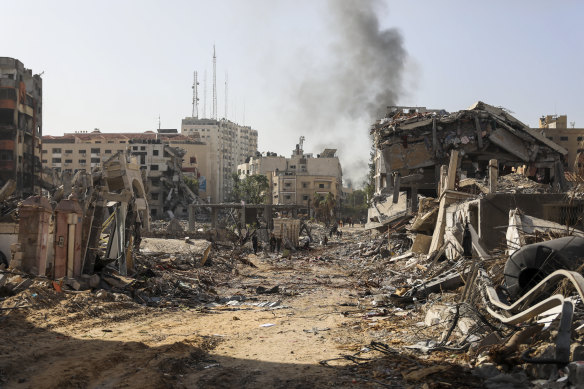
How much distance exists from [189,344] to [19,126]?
5616cm

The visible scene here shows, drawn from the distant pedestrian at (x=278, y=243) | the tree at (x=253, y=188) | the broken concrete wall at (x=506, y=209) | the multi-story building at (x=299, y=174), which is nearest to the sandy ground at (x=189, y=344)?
the broken concrete wall at (x=506, y=209)

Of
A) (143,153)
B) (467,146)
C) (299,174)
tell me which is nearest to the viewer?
(467,146)

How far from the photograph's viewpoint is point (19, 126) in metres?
58.2

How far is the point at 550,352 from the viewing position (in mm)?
5930

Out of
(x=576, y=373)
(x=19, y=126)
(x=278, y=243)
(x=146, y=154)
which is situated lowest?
(x=278, y=243)

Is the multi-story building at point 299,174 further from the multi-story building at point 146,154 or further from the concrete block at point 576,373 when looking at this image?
the concrete block at point 576,373

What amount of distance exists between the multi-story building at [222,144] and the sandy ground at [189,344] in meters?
110

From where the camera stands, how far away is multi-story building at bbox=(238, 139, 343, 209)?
329 feet

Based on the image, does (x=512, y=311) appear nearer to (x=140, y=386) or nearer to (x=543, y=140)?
(x=140, y=386)

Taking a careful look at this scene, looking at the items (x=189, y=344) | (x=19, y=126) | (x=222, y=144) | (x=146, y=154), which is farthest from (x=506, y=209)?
(x=222, y=144)

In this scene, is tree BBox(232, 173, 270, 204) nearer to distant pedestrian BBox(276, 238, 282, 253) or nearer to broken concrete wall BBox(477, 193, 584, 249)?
distant pedestrian BBox(276, 238, 282, 253)

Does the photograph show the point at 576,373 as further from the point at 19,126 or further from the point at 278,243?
the point at 19,126

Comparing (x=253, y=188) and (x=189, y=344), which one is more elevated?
(x=253, y=188)

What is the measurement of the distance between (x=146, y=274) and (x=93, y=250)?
86.0 inches
